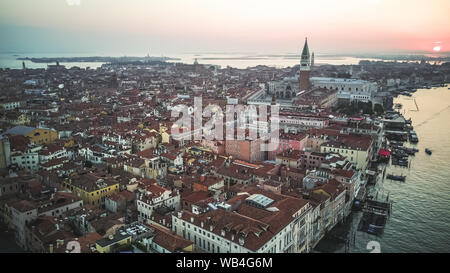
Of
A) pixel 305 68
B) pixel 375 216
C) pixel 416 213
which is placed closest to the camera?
pixel 375 216

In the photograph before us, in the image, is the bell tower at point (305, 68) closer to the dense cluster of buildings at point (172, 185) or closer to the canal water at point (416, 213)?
the dense cluster of buildings at point (172, 185)

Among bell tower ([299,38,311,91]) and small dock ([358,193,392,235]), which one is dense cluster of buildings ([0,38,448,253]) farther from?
bell tower ([299,38,311,91])

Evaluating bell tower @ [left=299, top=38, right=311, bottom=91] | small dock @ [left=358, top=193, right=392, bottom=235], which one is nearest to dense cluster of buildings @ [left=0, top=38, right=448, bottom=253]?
small dock @ [left=358, top=193, right=392, bottom=235]

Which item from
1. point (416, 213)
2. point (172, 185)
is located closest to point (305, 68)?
point (416, 213)

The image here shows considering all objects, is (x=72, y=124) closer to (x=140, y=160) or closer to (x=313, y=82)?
(x=140, y=160)

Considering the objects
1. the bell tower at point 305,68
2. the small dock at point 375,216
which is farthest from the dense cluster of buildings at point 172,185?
the bell tower at point 305,68

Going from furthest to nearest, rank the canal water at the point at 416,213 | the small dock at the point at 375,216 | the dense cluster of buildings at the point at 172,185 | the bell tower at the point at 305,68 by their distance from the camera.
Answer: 1. the bell tower at the point at 305,68
2. the small dock at the point at 375,216
3. the canal water at the point at 416,213
4. the dense cluster of buildings at the point at 172,185

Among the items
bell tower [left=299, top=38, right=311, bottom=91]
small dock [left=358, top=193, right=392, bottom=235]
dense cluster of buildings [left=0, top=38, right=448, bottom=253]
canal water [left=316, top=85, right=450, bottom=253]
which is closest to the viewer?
dense cluster of buildings [left=0, top=38, right=448, bottom=253]

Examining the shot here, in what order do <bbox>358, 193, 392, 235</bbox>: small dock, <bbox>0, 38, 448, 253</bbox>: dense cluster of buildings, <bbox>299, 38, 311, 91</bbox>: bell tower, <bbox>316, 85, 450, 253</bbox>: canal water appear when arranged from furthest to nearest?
<bbox>299, 38, 311, 91</bbox>: bell tower < <bbox>358, 193, 392, 235</bbox>: small dock < <bbox>316, 85, 450, 253</bbox>: canal water < <bbox>0, 38, 448, 253</bbox>: dense cluster of buildings

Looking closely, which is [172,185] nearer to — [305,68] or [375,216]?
[375,216]
